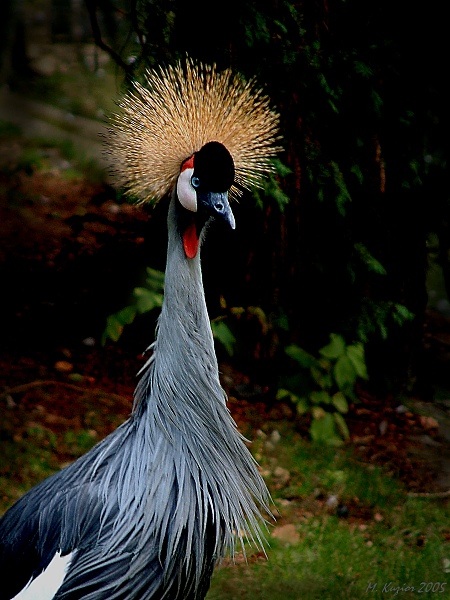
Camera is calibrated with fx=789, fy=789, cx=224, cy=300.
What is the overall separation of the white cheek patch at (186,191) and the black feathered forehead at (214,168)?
0.02m

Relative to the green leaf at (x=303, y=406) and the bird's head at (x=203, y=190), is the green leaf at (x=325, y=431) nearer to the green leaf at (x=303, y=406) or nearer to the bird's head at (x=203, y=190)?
the green leaf at (x=303, y=406)

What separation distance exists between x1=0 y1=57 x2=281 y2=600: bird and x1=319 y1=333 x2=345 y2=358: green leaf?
1.26 m

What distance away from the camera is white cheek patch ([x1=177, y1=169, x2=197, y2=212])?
6.18 ft

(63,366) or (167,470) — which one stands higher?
(63,366)

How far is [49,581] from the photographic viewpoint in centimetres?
191

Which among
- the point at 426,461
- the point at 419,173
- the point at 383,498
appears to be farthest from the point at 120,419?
the point at 419,173

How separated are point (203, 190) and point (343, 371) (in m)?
1.61

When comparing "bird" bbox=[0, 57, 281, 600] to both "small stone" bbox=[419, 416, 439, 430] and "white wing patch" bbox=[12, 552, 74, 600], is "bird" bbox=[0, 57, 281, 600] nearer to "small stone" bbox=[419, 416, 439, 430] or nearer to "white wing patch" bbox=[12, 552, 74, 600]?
"white wing patch" bbox=[12, 552, 74, 600]

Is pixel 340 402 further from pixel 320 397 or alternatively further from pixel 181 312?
pixel 181 312

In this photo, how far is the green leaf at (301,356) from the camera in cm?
333

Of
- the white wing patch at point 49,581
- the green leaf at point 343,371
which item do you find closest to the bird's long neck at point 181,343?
the white wing patch at point 49,581

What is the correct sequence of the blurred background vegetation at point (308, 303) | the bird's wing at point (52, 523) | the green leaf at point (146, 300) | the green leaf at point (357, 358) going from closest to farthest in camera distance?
the bird's wing at point (52, 523) → the blurred background vegetation at point (308, 303) → the green leaf at point (146, 300) → the green leaf at point (357, 358)

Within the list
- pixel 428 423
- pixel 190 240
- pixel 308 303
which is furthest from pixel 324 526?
pixel 190 240

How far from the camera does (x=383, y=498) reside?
306cm
